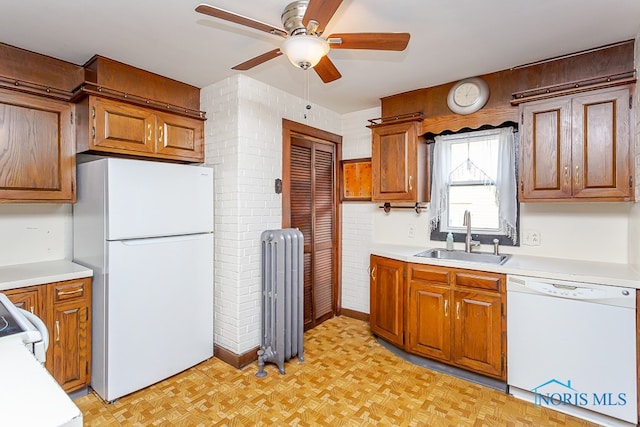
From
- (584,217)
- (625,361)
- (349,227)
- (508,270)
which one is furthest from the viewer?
(349,227)

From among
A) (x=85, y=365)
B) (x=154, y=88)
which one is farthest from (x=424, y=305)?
(x=154, y=88)

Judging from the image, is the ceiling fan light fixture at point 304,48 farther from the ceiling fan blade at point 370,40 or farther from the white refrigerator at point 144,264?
the white refrigerator at point 144,264

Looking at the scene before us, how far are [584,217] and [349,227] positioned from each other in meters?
2.16

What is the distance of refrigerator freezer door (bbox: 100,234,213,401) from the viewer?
2227 mm

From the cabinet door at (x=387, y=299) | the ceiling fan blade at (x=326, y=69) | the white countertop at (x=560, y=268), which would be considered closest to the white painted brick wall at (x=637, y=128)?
the white countertop at (x=560, y=268)

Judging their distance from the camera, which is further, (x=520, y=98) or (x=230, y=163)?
(x=230, y=163)

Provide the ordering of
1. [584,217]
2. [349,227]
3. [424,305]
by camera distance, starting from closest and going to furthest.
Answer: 1. [584,217]
2. [424,305]
3. [349,227]

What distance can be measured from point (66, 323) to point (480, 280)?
9.46 ft

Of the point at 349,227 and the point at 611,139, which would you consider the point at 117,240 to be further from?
the point at 611,139

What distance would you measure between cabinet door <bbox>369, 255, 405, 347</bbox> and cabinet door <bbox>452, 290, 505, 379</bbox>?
46 cm

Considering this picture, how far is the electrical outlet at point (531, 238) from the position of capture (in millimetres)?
2689

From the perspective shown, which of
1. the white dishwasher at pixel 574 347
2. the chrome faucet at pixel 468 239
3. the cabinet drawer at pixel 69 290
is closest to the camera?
the white dishwasher at pixel 574 347

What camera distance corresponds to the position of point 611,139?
220 cm

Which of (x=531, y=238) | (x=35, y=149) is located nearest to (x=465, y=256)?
(x=531, y=238)
